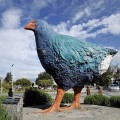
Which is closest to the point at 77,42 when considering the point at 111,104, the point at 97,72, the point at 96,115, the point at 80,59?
the point at 80,59

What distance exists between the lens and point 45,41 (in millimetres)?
12672

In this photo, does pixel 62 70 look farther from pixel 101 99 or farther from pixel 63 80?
pixel 101 99

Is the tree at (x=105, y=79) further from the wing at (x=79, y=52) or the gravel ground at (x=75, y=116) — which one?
the gravel ground at (x=75, y=116)

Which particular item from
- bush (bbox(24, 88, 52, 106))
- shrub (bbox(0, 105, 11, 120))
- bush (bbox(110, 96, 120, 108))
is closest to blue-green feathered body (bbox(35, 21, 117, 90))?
bush (bbox(110, 96, 120, 108))

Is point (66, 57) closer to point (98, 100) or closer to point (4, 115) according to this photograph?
point (98, 100)

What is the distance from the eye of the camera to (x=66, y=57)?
40.8 ft

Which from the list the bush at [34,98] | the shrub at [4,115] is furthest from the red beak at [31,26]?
the shrub at [4,115]

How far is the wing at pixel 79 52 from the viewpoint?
12.5 metres

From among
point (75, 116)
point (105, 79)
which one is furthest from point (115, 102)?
point (105, 79)

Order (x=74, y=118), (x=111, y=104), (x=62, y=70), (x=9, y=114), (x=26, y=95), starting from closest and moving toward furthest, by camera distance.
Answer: (x=9, y=114) → (x=74, y=118) → (x=62, y=70) → (x=111, y=104) → (x=26, y=95)

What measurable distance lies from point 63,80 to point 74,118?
2.04m

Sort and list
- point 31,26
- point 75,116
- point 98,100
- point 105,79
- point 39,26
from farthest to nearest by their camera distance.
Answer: point 105,79 → point 98,100 → point 31,26 → point 39,26 → point 75,116

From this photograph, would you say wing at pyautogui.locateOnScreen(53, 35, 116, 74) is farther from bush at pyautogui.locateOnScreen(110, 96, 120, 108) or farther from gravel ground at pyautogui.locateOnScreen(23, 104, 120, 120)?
bush at pyautogui.locateOnScreen(110, 96, 120, 108)

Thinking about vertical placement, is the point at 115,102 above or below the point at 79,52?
below
